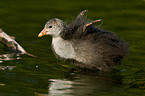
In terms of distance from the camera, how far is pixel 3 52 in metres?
8.16

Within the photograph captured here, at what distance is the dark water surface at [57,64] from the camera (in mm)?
6043

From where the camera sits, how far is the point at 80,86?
20.4 ft

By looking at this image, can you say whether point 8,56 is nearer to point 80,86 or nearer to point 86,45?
point 86,45

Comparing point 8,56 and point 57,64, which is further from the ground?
point 8,56

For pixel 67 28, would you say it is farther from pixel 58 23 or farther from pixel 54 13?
pixel 54 13

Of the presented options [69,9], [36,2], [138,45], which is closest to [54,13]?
[69,9]

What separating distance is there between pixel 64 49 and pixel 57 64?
0.69m

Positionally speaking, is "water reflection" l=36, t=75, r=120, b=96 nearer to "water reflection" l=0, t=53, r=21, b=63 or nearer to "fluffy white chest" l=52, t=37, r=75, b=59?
"fluffy white chest" l=52, t=37, r=75, b=59

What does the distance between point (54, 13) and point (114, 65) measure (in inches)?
192

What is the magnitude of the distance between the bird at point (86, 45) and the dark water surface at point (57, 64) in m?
0.30

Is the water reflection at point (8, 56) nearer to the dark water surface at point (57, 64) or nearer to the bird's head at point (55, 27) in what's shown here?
the dark water surface at point (57, 64)

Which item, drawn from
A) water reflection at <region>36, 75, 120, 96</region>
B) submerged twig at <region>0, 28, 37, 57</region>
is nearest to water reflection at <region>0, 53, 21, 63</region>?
submerged twig at <region>0, 28, 37, 57</region>

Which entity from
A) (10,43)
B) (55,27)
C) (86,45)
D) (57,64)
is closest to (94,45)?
(86,45)

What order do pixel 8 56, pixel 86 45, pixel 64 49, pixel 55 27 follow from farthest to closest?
pixel 8 56, pixel 55 27, pixel 64 49, pixel 86 45
